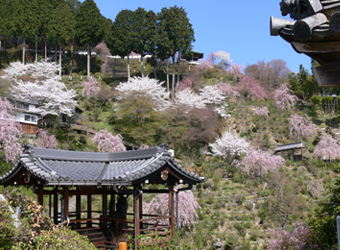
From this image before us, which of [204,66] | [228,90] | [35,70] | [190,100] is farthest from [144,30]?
[35,70]

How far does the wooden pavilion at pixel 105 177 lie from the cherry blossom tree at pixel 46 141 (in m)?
13.1

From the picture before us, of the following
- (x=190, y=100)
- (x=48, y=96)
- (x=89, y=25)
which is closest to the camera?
(x=48, y=96)

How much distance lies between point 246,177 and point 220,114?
10586 mm

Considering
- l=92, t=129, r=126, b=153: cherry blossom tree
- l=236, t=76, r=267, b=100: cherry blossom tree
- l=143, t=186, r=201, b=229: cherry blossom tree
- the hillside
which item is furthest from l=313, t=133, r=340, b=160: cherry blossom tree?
l=92, t=129, r=126, b=153: cherry blossom tree

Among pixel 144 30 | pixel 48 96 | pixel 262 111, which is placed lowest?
pixel 262 111

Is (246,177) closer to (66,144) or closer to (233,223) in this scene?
(233,223)

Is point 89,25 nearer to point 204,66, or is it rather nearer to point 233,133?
point 204,66

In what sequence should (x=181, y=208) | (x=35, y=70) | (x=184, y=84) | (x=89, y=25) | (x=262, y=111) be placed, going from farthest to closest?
1. (x=89, y=25)
2. (x=184, y=84)
3. (x=35, y=70)
4. (x=262, y=111)
5. (x=181, y=208)

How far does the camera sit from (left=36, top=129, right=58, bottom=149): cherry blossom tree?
2181 centimetres

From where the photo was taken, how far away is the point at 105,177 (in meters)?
8.48

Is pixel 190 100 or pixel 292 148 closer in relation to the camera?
pixel 292 148

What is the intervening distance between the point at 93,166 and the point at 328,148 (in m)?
21.5

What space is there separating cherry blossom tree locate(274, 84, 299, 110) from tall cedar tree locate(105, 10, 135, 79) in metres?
16.5

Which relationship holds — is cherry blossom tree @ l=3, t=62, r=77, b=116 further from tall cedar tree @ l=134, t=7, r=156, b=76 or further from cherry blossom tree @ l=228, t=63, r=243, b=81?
cherry blossom tree @ l=228, t=63, r=243, b=81
